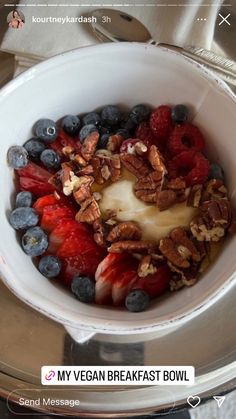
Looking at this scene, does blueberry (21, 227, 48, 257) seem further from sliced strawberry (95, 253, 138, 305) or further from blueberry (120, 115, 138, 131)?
blueberry (120, 115, 138, 131)

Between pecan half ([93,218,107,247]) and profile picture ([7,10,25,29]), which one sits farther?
profile picture ([7,10,25,29])

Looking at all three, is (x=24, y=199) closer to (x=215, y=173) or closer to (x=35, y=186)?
(x=35, y=186)

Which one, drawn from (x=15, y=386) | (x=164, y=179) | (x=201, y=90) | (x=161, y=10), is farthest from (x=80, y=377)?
(x=161, y=10)

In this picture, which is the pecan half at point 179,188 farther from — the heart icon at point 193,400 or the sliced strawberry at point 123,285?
the heart icon at point 193,400

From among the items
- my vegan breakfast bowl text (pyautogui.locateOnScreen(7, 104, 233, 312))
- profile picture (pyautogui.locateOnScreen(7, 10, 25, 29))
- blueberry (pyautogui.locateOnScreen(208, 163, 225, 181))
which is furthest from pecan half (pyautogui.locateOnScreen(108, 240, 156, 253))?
profile picture (pyautogui.locateOnScreen(7, 10, 25, 29))

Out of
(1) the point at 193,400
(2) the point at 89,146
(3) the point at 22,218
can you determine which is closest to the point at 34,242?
(3) the point at 22,218

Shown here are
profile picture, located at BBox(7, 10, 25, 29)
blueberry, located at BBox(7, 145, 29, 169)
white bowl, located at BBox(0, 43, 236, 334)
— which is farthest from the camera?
profile picture, located at BBox(7, 10, 25, 29)
